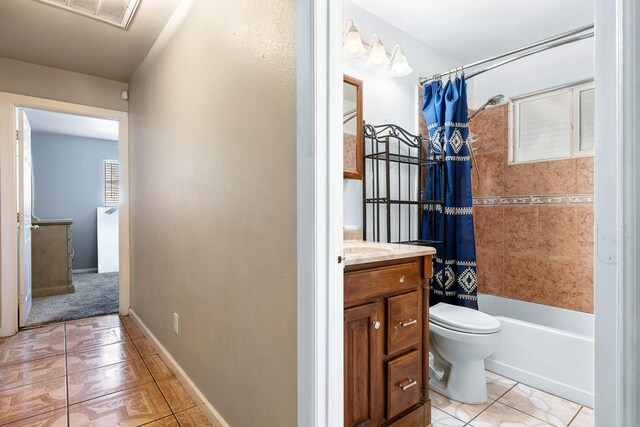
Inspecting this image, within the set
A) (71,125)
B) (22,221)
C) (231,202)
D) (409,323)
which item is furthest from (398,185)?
(71,125)

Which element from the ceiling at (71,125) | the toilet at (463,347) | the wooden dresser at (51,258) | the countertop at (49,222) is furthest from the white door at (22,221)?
the toilet at (463,347)

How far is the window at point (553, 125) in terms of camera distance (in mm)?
2582

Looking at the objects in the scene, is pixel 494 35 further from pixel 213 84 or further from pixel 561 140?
pixel 213 84

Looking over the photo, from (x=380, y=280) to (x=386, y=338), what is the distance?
0.87 feet

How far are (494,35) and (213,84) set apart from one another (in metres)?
2.27

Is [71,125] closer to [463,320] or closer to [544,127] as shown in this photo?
[463,320]

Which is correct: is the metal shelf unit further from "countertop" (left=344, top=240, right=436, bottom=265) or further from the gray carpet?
the gray carpet

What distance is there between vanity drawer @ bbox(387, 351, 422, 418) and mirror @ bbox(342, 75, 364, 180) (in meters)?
1.10

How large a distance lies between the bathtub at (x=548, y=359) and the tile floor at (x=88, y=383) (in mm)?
1910

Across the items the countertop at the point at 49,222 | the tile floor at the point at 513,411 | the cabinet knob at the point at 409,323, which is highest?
the countertop at the point at 49,222

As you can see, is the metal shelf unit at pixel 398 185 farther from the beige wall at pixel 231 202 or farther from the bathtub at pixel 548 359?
the beige wall at pixel 231 202

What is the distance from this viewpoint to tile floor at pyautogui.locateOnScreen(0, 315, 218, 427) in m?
1.67

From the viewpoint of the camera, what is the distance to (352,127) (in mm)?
2076

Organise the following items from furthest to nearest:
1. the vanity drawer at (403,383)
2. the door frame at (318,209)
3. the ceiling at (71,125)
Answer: the ceiling at (71,125) → the vanity drawer at (403,383) → the door frame at (318,209)
